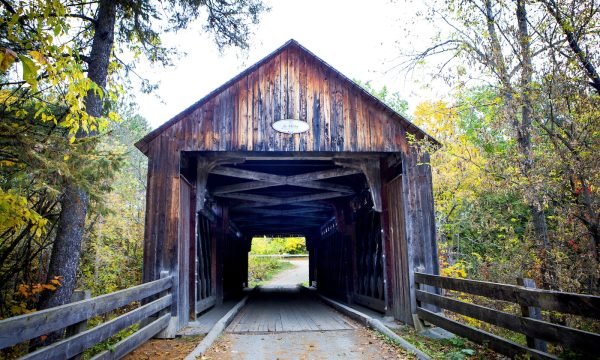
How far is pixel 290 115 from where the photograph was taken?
7336 millimetres

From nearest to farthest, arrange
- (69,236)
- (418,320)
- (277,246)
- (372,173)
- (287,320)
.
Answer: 1. (69,236)
2. (418,320)
3. (372,173)
4. (287,320)
5. (277,246)

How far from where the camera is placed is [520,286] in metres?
4.44

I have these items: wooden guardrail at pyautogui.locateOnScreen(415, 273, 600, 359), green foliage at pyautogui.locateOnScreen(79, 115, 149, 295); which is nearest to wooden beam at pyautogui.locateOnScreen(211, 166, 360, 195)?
green foliage at pyautogui.locateOnScreen(79, 115, 149, 295)

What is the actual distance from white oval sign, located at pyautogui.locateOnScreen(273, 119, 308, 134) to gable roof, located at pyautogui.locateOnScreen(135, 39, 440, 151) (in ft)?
3.53

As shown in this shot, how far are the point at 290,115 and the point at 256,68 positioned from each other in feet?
3.48

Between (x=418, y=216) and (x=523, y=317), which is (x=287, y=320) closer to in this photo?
(x=418, y=216)

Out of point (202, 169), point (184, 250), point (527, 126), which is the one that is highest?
point (527, 126)

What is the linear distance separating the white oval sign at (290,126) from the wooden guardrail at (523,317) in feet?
10.5

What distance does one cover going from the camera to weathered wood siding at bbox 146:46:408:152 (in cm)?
720

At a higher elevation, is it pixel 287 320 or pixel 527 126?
pixel 527 126

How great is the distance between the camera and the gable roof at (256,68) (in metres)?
7.19

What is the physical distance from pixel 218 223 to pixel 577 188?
27.7ft

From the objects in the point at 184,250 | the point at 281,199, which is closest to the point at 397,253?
the point at 184,250


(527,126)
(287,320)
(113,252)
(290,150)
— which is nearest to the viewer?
(527,126)
